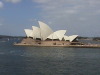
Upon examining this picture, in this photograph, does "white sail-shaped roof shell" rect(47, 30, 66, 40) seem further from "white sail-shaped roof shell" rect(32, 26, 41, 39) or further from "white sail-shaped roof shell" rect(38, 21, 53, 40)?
"white sail-shaped roof shell" rect(32, 26, 41, 39)

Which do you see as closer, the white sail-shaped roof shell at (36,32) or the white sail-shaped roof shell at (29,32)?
the white sail-shaped roof shell at (36,32)

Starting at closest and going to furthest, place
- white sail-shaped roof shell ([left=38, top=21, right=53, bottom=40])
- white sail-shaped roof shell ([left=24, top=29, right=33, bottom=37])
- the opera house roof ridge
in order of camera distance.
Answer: white sail-shaped roof shell ([left=38, top=21, right=53, bottom=40]) → the opera house roof ridge → white sail-shaped roof shell ([left=24, top=29, right=33, bottom=37])

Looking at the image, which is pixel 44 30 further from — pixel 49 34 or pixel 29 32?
pixel 29 32

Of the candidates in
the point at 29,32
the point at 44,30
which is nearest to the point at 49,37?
the point at 44,30

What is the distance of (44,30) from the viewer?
330ft

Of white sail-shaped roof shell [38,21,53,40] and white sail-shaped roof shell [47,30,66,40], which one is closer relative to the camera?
white sail-shaped roof shell [38,21,53,40]

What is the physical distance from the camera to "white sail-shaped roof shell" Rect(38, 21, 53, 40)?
99.0 metres

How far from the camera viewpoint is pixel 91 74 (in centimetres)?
3491

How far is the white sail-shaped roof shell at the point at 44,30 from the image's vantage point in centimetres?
9900

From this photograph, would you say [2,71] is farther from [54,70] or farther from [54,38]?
[54,38]

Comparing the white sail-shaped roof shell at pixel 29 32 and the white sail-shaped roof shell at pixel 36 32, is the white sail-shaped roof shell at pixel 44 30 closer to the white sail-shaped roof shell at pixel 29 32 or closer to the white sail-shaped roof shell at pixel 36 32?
the white sail-shaped roof shell at pixel 36 32

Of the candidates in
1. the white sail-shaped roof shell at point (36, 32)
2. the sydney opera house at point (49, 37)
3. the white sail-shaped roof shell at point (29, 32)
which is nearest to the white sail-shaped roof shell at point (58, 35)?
the sydney opera house at point (49, 37)

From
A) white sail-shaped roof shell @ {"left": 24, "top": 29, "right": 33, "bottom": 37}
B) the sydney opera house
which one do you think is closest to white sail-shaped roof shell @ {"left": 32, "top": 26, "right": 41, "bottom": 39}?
the sydney opera house

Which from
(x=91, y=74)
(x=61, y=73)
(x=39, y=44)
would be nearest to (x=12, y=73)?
(x=61, y=73)
